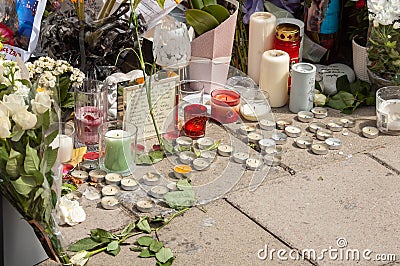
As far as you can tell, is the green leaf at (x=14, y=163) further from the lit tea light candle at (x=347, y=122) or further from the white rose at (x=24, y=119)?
the lit tea light candle at (x=347, y=122)

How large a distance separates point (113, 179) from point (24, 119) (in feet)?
2.41

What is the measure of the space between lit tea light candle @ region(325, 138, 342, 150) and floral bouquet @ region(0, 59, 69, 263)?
120 centimetres

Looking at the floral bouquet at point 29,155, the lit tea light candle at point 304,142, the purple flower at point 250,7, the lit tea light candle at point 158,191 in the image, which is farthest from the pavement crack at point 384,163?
the floral bouquet at point 29,155

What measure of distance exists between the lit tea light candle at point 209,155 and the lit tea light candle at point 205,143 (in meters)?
0.04

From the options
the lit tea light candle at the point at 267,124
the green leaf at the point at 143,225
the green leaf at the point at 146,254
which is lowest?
the green leaf at the point at 146,254

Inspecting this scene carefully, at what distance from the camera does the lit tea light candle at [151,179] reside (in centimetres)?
270

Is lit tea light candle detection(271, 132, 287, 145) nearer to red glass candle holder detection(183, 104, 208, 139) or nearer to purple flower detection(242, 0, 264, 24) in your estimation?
red glass candle holder detection(183, 104, 208, 139)

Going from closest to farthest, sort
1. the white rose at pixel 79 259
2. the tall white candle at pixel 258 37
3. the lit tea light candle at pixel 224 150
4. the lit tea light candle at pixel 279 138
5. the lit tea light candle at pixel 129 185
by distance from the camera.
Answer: the white rose at pixel 79 259 < the lit tea light candle at pixel 129 185 < the lit tea light candle at pixel 224 150 < the lit tea light candle at pixel 279 138 < the tall white candle at pixel 258 37

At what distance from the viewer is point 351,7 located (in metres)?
3.59

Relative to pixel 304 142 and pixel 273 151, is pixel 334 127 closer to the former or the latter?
pixel 304 142

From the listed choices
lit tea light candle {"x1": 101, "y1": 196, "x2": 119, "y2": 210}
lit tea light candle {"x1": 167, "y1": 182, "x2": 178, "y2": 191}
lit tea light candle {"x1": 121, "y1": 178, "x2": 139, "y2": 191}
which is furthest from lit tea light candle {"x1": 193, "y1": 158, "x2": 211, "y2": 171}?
lit tea light candle {"x1": 101, "y1": 196, "x2": 119, "y2": 210}

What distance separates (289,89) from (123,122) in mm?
807

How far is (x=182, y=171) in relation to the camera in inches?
109

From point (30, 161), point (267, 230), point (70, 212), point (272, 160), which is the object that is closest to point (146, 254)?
point (70, 212)
